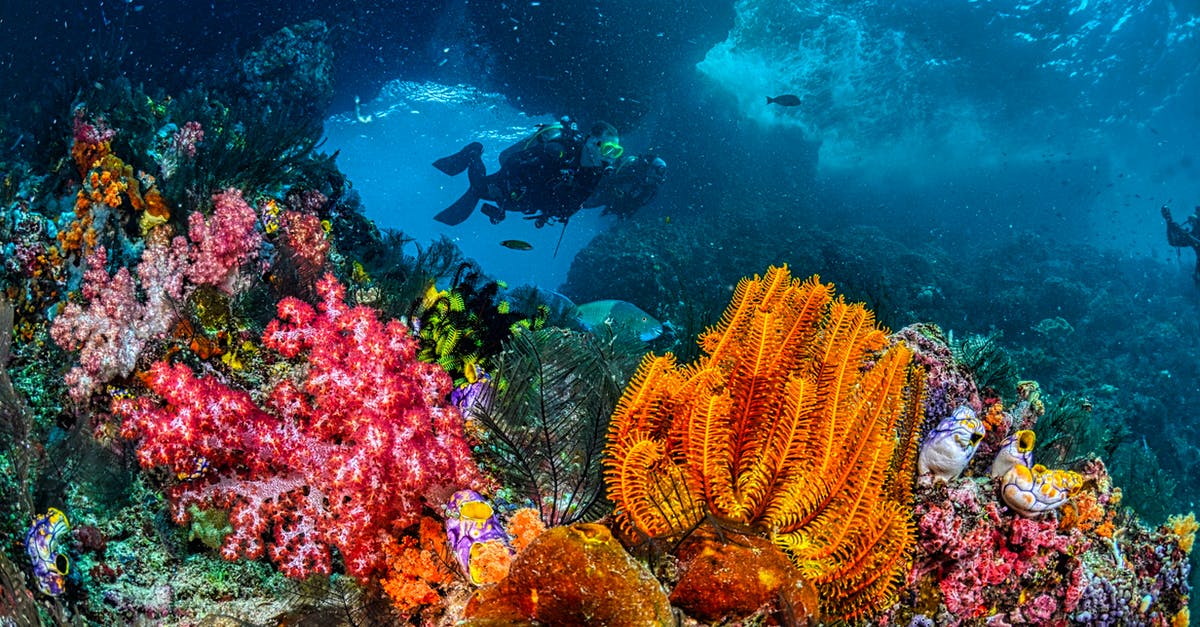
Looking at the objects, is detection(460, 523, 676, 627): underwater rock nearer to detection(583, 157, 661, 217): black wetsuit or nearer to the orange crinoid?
the orange crinoid

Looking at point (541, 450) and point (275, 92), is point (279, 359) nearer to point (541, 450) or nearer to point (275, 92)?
point (541, 450)

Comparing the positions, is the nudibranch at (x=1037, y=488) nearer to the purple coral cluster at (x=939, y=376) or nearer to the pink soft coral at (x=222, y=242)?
the purple coral cluster at (x=939, y=376)

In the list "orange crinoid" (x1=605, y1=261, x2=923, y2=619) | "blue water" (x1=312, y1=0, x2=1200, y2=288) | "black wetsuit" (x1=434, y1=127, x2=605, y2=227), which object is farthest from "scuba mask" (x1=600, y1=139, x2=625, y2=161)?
"orange crinoid" (x1=605, y1=261, x2=923, y2=619)

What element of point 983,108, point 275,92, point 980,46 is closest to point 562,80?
point 275,92

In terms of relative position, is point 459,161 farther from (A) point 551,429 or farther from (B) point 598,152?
(A) point 551,429

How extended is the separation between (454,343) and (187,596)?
2.30 metres

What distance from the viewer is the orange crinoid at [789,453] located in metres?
2.31

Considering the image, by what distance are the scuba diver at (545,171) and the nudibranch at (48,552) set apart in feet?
35.0

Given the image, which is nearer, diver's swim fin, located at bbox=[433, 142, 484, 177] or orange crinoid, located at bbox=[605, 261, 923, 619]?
orange crinoid, located at bbox=[605, 261, 923, 619]

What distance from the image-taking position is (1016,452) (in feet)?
8.71

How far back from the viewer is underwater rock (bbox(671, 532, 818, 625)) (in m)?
1.92

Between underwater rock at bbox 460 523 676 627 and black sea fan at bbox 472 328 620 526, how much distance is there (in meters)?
0.82

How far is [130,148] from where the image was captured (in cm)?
476

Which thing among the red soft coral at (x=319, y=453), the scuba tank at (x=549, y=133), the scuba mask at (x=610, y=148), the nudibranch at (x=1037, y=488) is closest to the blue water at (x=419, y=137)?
the scuba mask at (x=610, y=148)
